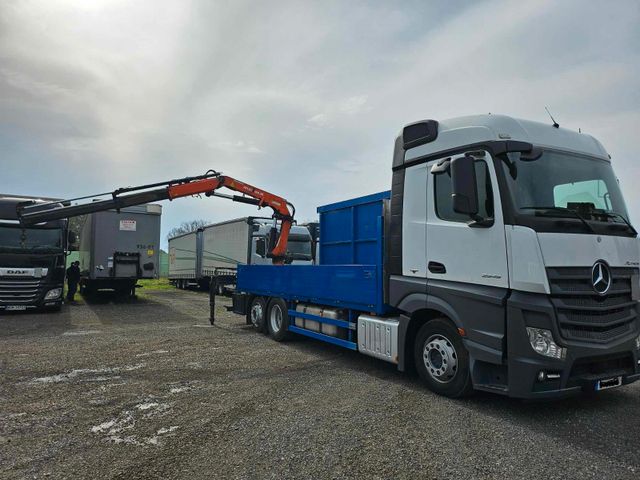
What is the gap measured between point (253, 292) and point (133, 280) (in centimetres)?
989

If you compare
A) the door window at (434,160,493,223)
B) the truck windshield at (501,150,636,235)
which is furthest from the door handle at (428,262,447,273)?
the truck windshield at (501,150,636,235)

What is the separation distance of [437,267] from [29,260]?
489 inches

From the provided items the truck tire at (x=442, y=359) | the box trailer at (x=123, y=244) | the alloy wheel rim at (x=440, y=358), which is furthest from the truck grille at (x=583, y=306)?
the box trailer at (x=123, y=244)

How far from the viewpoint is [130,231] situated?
56.5ft

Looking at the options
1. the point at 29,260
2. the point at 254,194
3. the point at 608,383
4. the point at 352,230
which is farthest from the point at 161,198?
the point at 608,383

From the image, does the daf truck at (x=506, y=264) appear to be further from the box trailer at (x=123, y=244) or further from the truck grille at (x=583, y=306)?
the box trailer at (x=123, y=244)

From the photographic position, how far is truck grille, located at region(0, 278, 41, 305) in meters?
12.7

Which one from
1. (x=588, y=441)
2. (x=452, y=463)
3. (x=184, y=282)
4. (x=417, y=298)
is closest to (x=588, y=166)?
(x=417, y=298)

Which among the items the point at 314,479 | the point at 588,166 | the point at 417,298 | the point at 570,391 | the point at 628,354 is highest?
the point at 588,166

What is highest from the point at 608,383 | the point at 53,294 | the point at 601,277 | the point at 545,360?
the point at 601,277

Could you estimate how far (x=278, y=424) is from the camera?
4.39m

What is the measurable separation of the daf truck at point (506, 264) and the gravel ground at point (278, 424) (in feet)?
1.48

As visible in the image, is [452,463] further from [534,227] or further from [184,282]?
[184,282]

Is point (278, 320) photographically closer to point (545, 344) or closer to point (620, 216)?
point (545, 344)
